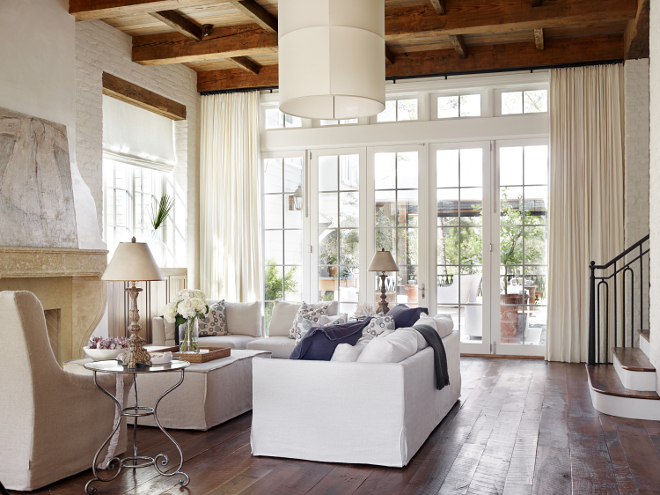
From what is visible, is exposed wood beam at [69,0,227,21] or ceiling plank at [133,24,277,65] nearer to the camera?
exposed wood beam at [69,0,227,21]

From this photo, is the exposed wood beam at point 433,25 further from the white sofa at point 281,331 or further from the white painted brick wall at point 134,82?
the white sofa at point 281,331

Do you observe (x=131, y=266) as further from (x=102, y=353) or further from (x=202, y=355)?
(x=202, y=355)

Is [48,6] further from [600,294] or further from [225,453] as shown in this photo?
[600,294]

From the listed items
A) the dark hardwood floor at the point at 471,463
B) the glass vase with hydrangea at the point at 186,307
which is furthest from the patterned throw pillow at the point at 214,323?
the dark hardwood floor at the point at 471,463

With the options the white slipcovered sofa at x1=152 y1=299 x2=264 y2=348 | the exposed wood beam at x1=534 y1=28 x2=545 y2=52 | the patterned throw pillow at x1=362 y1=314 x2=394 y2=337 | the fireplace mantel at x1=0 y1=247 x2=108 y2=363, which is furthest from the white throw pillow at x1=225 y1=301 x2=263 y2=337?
the exposed wood beam at x1=534 y1=28 x2=545 y2=52

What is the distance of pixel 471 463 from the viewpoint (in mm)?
3797

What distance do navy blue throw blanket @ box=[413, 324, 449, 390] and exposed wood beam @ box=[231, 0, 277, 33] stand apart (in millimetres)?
3613

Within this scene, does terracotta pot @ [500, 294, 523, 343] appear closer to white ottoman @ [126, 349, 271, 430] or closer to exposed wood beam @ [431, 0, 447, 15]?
exposed wood beam @ [431, 0, 447, 15]

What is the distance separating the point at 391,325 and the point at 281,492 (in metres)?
1.90

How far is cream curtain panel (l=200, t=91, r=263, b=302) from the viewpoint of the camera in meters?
8.54

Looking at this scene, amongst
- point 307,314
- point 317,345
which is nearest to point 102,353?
point 317,345

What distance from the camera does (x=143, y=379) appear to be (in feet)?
15.6

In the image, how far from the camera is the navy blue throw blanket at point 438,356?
4512 millimetres

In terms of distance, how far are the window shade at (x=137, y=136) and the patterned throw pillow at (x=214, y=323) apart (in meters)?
2.05
